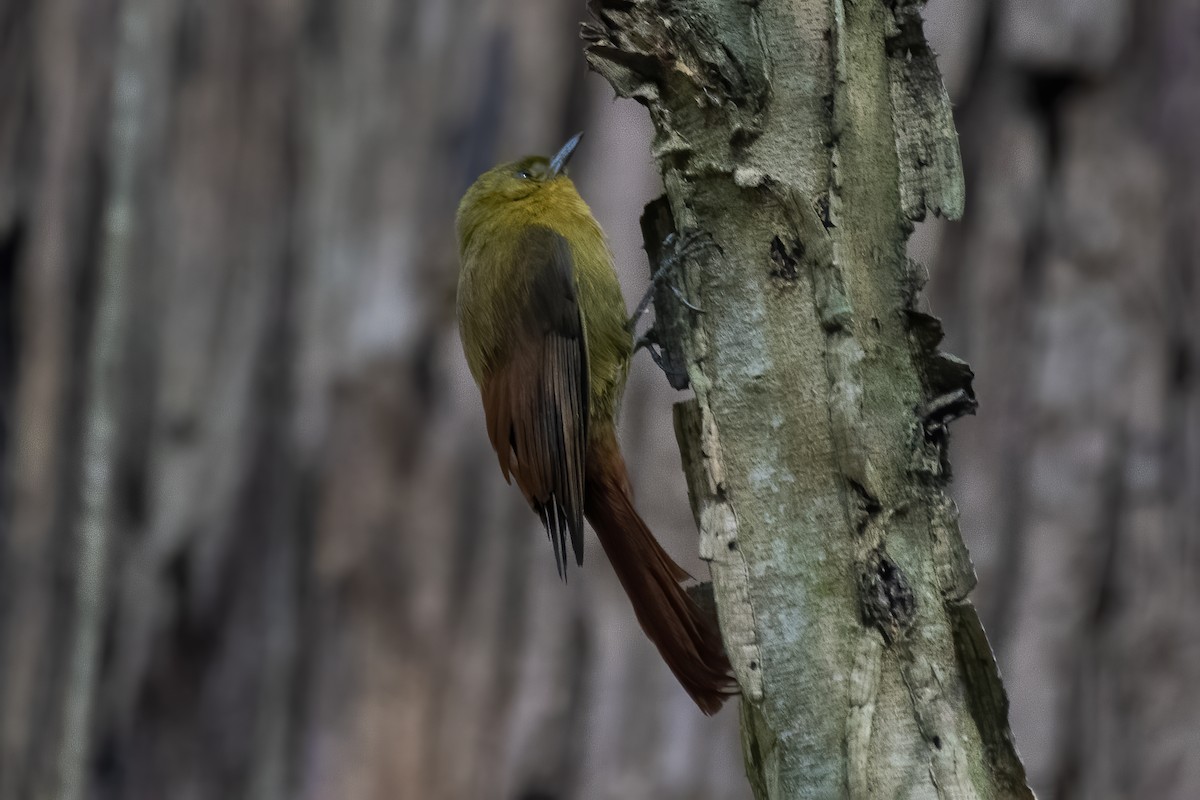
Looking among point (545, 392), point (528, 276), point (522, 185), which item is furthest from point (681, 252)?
point (522, 185)

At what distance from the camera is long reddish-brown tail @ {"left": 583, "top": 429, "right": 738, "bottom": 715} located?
5.85ft

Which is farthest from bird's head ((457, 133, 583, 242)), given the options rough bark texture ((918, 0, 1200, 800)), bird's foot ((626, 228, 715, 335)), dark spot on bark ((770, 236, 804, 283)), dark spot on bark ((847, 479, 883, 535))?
dark spot on bark ((847, 479, 883, 535))

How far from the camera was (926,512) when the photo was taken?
133 centimetres

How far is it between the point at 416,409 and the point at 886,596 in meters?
1.88

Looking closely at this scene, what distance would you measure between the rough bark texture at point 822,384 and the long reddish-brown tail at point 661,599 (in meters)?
0.35

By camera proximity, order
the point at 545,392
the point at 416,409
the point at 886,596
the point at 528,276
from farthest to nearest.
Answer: the point at 416,409, the point at 528,276, the point at 545,392, the point at 886,596

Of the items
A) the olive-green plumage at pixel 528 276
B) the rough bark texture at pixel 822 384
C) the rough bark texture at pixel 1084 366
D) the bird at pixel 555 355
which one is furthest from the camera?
the rough bark texture at pixel 1084 366

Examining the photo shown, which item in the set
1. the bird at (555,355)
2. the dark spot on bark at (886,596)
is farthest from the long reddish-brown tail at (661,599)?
the dark spot on bark at (886,596)

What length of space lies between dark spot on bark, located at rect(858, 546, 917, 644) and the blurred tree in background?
152 centimetres

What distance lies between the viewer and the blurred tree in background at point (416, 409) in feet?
8.91

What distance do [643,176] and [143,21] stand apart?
1388 mm

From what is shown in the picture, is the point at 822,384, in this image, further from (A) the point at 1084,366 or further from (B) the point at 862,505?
(A) the point at 1084,366

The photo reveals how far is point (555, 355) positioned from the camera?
238 centimetres

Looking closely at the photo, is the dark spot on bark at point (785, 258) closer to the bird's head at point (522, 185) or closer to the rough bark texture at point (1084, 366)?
the bird's head at point (522, 185)
